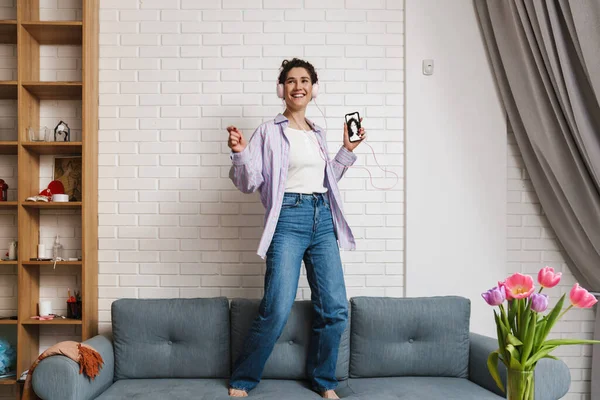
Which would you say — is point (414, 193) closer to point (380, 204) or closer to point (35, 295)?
point (380, 204)

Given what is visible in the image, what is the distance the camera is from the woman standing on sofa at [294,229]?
2730 mm

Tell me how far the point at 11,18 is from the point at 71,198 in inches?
49.9

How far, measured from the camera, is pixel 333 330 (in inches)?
111

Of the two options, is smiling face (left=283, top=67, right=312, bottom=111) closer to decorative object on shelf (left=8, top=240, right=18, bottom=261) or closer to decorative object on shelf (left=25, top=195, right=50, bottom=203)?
decorative object on shelf (left=25, top=195, right=50, bottom=203)

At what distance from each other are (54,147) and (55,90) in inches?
14.1

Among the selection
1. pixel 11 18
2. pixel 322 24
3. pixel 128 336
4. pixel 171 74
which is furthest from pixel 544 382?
pixel 11 18

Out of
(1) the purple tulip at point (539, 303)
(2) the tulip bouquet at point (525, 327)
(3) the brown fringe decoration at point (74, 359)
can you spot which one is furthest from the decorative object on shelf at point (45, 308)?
(1) the purple tulip at point (539, 303)

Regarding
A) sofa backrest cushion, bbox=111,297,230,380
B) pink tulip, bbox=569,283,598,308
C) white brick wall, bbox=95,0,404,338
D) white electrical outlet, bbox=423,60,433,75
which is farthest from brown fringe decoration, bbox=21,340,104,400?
white electrical outlet, bbox=423,60,433,75

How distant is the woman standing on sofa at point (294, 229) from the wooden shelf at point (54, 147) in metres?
1.17

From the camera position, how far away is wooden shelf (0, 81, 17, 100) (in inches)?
127

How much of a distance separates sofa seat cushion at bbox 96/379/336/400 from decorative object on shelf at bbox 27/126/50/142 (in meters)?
1.56

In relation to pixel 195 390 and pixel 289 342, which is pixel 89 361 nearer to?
pixel 195 390

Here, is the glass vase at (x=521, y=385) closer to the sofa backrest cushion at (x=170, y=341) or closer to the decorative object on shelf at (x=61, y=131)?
the sofa backrest cushion at (x=170, y=341)

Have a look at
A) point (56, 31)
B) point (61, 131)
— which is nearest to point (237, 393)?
point (61, 131)
